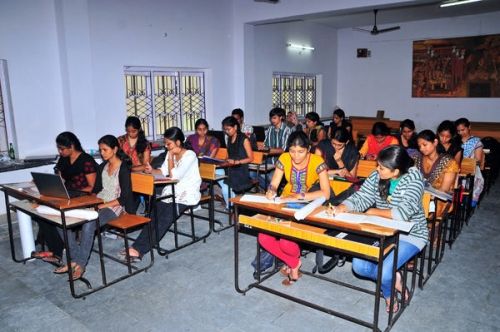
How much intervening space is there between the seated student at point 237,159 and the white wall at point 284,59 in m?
2.85

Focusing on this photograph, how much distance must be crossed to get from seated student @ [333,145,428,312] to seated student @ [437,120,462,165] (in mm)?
1965

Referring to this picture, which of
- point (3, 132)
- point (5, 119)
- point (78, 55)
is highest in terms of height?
point (78, 55)

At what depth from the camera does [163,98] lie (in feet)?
22.2

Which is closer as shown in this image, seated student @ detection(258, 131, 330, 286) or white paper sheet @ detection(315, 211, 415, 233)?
white paper sheet @ detection(315, 211, 415, 233)

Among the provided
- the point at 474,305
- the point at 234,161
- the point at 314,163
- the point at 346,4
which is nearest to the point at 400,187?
the point at 314,163

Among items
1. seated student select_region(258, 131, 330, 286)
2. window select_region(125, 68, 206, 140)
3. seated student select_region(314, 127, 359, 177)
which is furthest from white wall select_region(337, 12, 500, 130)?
seated student select_region(258, 131, 330, 286)

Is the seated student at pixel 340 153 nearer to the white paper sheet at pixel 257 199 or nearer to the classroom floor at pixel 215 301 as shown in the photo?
the classroom floor at pixel 215 301

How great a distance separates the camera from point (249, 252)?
157 inches

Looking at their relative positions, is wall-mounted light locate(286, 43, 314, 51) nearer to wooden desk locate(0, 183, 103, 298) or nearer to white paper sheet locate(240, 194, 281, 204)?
white paper sheet locate(240, 194, 281, 204)

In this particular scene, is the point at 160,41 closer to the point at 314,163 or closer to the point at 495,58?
the point at 314,163

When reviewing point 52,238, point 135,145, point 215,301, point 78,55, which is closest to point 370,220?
point 215,301

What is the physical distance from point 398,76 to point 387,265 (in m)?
8.71

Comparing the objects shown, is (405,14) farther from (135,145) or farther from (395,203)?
(395,203)

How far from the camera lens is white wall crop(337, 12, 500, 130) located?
366 inches
